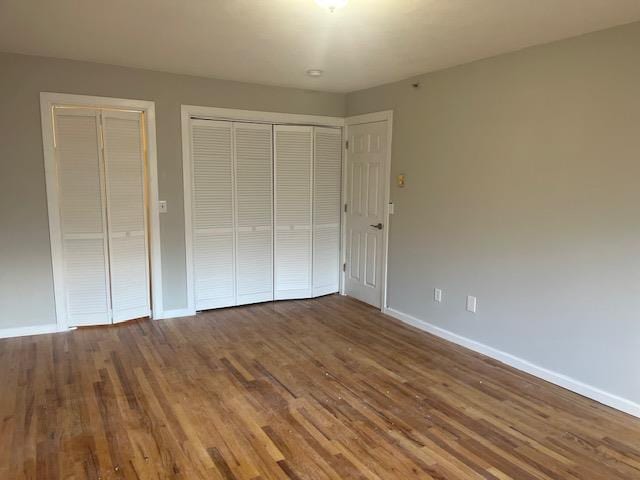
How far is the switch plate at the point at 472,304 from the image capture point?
12.5ft

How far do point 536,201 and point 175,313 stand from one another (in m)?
3.53

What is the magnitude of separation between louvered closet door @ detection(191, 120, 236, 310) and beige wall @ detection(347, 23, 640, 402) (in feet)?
6.07

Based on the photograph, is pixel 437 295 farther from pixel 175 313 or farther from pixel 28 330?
pixel 28 330

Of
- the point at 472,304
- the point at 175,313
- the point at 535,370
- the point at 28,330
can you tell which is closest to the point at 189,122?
the point at 175,313

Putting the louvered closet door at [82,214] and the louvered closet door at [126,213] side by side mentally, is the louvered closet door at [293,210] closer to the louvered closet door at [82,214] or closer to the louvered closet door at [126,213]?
the louvered closet door at [126,213]

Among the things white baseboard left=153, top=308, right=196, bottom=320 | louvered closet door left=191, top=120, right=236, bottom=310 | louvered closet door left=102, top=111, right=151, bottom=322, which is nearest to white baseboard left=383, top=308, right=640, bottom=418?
louvered closet door left=191, top=120, right=236, bottom=310

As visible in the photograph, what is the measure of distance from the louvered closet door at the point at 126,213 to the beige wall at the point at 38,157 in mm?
195

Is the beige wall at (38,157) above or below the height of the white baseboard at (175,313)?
above

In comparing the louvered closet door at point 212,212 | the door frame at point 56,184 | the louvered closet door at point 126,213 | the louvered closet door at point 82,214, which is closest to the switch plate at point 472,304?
the louvered closet door at point 212,212

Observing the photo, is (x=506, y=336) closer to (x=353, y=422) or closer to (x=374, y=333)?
(x=374, y=333)

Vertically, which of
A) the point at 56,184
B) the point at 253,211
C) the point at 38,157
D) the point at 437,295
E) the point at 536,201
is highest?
the point at 38,157

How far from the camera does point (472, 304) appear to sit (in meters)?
3.83

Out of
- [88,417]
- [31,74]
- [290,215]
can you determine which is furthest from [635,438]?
[31,74]

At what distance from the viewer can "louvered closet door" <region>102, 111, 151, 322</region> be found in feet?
13.6
